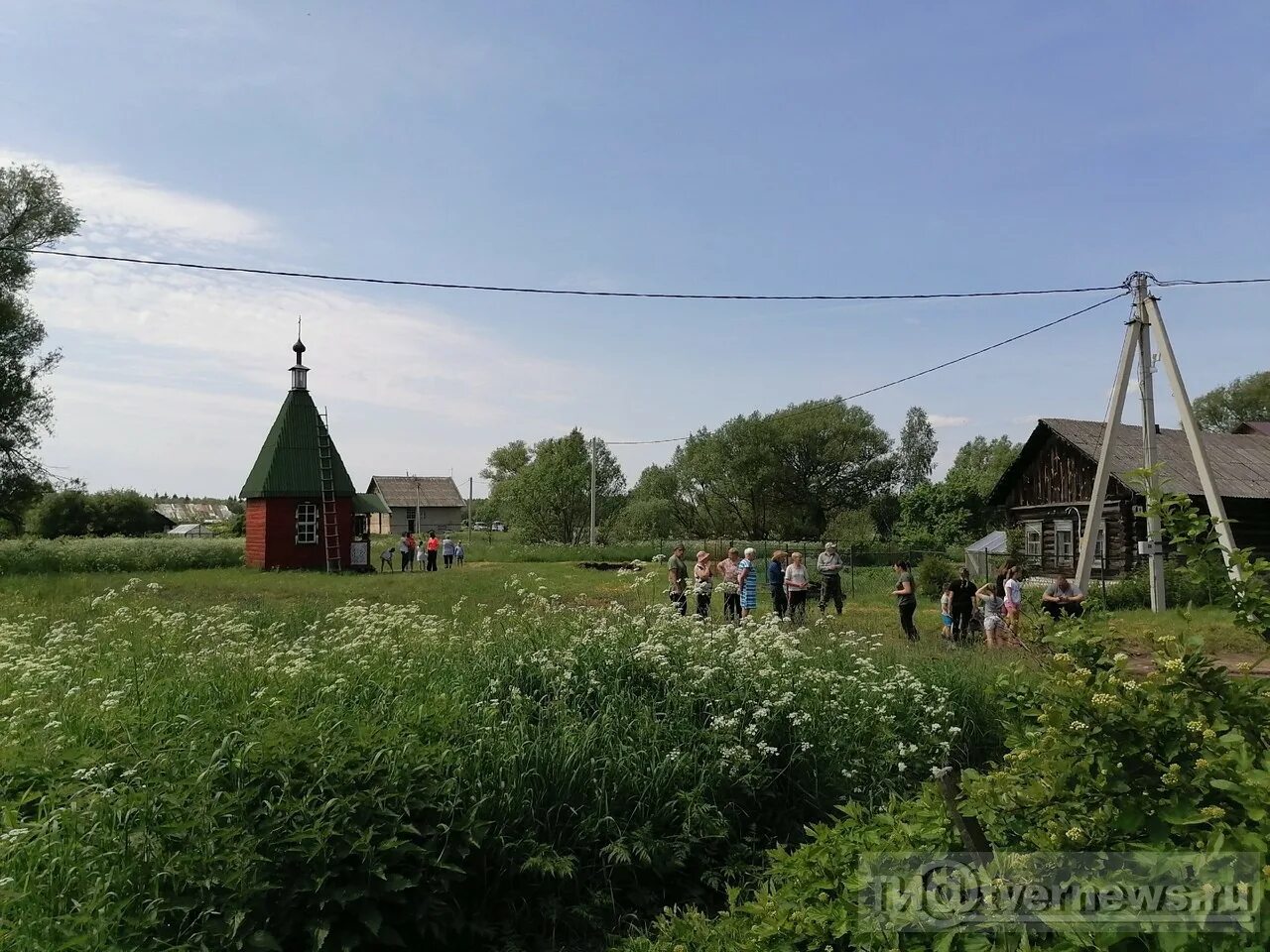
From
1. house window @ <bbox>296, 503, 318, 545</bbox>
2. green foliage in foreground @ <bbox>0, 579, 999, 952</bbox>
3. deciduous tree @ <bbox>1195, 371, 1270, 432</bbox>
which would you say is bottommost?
green foliage in foreground @ <bbox>0, 579, 999, 952</bbox>

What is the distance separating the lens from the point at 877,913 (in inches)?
115

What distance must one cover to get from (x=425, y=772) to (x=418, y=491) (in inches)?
3265

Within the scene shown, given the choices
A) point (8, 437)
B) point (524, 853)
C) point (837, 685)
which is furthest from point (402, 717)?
point (8, 437)

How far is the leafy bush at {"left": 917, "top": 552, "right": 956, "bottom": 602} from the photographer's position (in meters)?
25.7

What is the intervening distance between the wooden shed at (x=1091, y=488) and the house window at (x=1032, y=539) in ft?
0.11

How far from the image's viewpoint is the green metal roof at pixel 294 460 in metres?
32.9

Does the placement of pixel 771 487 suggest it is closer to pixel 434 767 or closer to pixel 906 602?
pixel 906 602

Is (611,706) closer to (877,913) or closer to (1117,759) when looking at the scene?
(877,913)

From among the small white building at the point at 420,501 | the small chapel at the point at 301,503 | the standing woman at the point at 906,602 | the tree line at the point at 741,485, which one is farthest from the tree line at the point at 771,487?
the standing woman at the point at 906,602

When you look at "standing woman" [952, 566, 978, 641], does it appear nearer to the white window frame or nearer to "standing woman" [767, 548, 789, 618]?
"standing woman" [767, 548, 789, 618]

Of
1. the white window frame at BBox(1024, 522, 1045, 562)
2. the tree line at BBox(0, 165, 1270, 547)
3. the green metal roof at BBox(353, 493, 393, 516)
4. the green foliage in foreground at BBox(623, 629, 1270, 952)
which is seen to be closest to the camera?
the green foliage in foreground at BBox(623, 629, 1270, 952)

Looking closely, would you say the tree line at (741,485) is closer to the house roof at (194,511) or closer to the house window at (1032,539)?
the house window at (1032,539)

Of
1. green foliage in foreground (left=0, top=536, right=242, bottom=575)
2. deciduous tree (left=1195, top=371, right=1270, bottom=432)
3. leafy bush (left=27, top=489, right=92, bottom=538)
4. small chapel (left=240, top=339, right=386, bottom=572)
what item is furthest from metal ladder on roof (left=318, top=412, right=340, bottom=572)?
deciduous tree (left=1195, top=371, right=1270, bottom=432)

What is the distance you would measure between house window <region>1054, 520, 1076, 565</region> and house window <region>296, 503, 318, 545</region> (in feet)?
81.5
